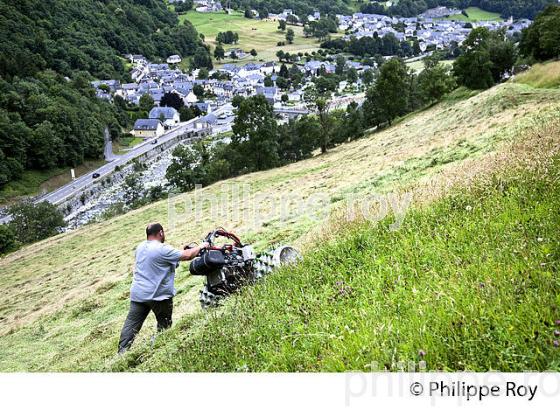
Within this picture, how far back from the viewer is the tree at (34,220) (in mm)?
28864

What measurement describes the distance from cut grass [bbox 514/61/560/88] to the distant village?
48.2 feet

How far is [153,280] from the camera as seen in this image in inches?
181

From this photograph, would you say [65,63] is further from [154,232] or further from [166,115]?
[154,232]

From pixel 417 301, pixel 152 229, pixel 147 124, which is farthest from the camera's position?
pixel 147 124

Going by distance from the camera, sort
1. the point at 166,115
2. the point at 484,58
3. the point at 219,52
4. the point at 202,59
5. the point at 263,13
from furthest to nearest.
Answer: the point at 166,115 < the point at 202,59 < the point at 219,52 < the point at 263,13 < the point at 484,58

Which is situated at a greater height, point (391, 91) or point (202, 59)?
point (202, 59)

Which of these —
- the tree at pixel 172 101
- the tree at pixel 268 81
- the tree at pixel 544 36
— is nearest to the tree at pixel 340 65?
the tree at pixel 268 81

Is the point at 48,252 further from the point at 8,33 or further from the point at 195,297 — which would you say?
the point at 8,33

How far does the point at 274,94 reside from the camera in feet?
166

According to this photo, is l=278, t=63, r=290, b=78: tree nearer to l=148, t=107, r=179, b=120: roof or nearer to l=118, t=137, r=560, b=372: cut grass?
l=148, t=107, r=179, b=120: roof

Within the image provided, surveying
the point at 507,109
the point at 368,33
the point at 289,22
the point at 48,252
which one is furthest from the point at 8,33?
the point at 507,109

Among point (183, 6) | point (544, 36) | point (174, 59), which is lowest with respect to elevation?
point (174, 59)

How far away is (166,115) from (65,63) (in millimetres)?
14751

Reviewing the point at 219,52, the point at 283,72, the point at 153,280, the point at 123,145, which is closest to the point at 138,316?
the point at 153,280
